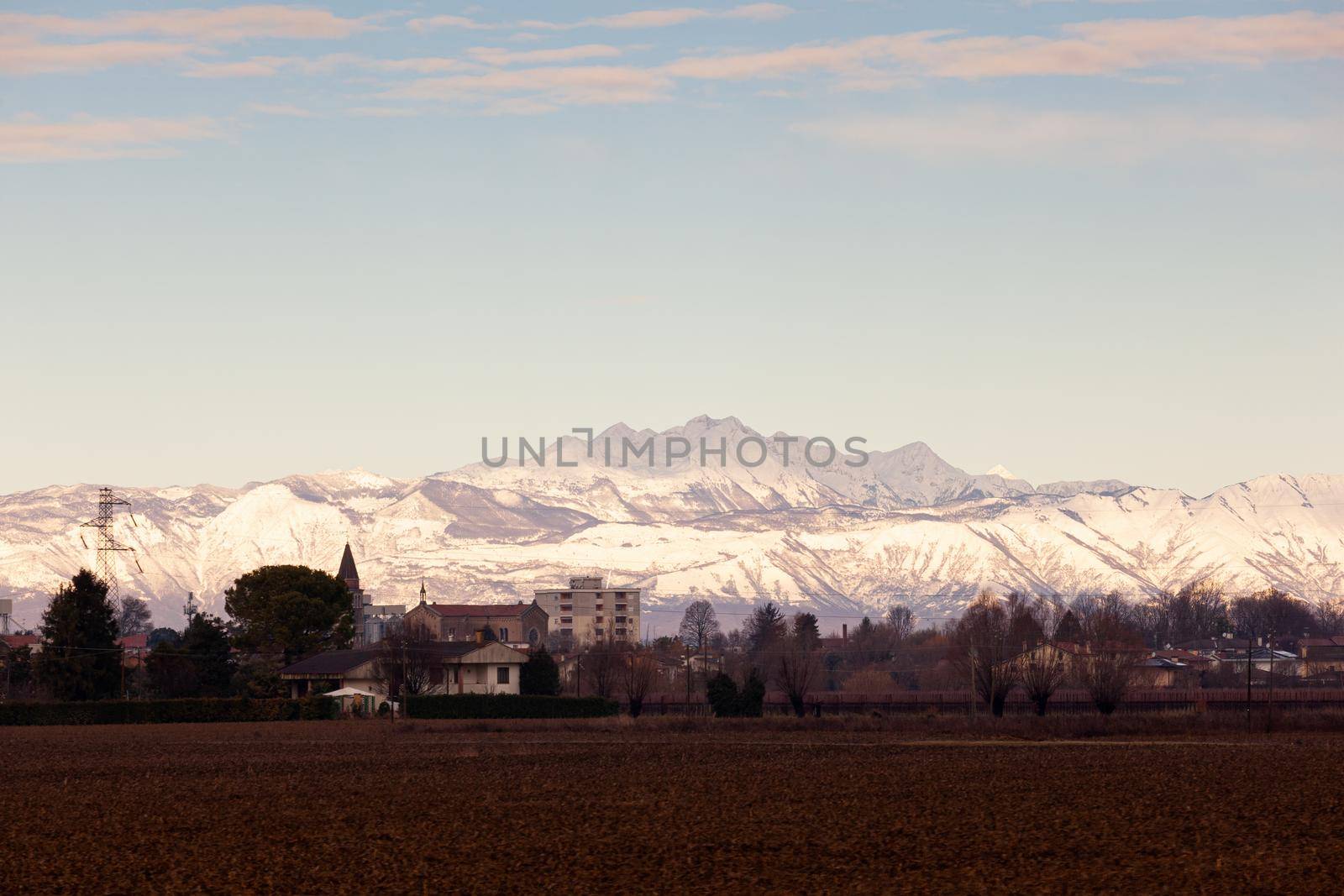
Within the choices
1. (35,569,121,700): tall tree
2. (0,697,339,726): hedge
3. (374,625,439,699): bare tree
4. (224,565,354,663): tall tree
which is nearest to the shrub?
(374,625,439,699): bare tree

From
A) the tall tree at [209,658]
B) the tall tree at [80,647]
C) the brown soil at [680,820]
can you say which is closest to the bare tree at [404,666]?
the tall tree at [209,658]

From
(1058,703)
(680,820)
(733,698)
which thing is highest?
(733,698)

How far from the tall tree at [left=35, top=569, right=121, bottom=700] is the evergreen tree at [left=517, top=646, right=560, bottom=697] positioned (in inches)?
1161

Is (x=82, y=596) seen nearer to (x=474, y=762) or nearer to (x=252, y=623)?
(x=252, y=623)

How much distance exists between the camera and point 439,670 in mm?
124188

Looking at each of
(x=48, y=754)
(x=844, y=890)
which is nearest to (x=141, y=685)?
(x=48, y=754)

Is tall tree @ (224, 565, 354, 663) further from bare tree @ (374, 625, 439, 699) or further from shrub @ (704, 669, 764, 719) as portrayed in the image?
shrub @ (704, 669, 764, 719)

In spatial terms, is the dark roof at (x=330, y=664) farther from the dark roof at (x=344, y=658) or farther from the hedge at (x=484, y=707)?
the hedge at (x=484, y=707)

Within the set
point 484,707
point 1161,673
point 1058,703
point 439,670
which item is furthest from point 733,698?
point 1161,673

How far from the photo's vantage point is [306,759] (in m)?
60.5

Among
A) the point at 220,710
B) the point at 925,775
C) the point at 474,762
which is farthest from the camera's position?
the point at 220,710

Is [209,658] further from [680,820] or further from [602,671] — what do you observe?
[680,820]

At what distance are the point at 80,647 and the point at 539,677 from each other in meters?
32.7

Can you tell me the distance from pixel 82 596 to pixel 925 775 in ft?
264
